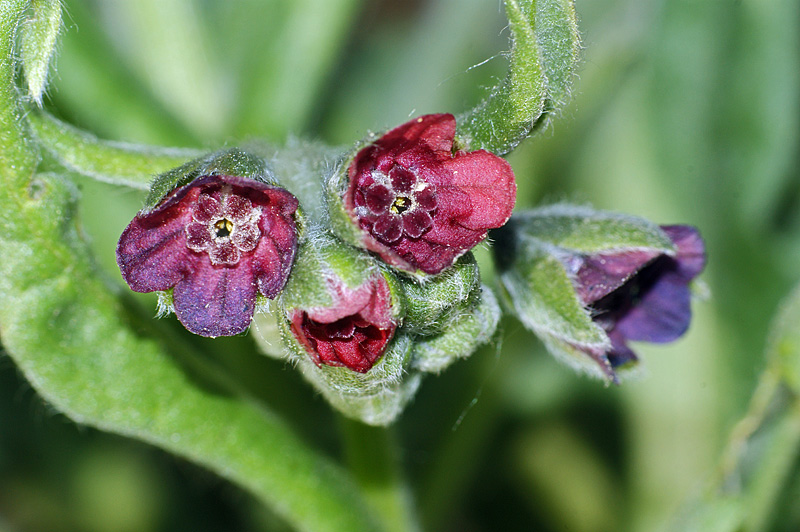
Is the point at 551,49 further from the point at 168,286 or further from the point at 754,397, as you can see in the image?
the point at 754,397

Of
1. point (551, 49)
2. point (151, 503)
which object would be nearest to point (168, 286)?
point (551, 49)

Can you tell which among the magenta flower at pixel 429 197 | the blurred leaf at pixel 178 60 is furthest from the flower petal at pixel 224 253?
the blurred leaf at pixel 178 60

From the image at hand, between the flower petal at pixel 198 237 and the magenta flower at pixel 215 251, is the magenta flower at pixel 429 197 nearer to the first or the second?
the magenta flower at pixel 215 251

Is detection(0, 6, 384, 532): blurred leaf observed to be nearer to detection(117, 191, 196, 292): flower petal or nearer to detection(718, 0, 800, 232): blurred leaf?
detection(117, 191, 196, 292): flower petal

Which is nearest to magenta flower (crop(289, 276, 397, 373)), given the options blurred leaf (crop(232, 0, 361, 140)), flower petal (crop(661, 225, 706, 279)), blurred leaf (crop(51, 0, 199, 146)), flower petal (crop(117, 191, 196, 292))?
flower petal (crop(117, 191, 196, 292))

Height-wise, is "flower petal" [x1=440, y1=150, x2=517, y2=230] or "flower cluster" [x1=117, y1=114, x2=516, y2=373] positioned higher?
"flower petal" [x1=440, y1=150, x2=517, y2=230]
